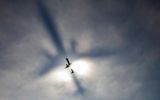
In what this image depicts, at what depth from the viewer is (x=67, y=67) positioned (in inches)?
4680

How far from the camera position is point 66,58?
119 meters

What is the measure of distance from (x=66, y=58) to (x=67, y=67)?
282 centimetres
